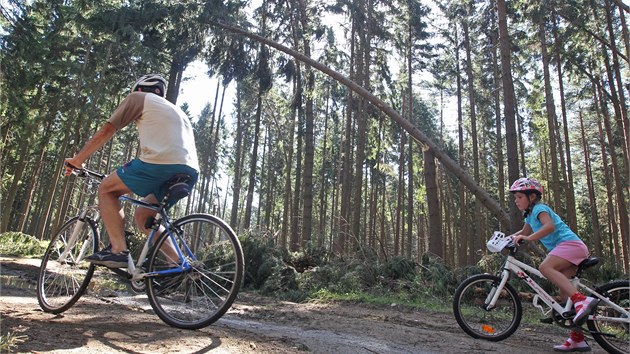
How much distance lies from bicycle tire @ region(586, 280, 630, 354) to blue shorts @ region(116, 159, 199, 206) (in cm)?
431

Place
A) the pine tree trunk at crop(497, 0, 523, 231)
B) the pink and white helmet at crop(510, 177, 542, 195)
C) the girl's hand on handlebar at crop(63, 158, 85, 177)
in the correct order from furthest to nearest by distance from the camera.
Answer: the pine tree trunk at crop(497, 0, 523, 231), the pink and white helmet at crop(510, 177, 542, 195), the girl's hand on handlebar at crop(63, 158, 85, 177)

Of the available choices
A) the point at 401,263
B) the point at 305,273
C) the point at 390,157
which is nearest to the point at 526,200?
the point at 401,263

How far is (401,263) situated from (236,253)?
6.94m

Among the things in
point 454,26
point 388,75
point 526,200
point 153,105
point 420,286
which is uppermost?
point 454,26

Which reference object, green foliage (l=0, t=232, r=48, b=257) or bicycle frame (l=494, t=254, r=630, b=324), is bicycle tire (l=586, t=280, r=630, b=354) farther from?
green foliage (l=0, t=232, r=48, b=257)

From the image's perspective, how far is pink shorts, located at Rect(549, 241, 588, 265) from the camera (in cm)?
436

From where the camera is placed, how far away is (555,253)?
174 inches

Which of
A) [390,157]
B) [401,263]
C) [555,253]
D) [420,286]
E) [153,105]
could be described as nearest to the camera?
[153,105]

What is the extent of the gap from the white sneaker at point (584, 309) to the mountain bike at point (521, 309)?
8cm

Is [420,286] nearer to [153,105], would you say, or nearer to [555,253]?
[555,253]

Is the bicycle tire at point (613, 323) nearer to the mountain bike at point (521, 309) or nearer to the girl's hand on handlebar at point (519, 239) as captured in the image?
the mountain bike at point (521, 309)

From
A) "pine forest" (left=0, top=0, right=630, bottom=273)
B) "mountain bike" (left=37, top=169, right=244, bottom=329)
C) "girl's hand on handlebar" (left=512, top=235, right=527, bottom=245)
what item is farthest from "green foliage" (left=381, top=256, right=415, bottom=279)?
"mountain bike" (left=37, top=169, right=244, bottom=329)

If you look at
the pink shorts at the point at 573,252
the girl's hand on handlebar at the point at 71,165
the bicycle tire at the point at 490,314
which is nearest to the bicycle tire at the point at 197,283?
the girl's hand on handlebar at the point at 71,165

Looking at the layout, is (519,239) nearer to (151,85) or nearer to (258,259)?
(151,85)
